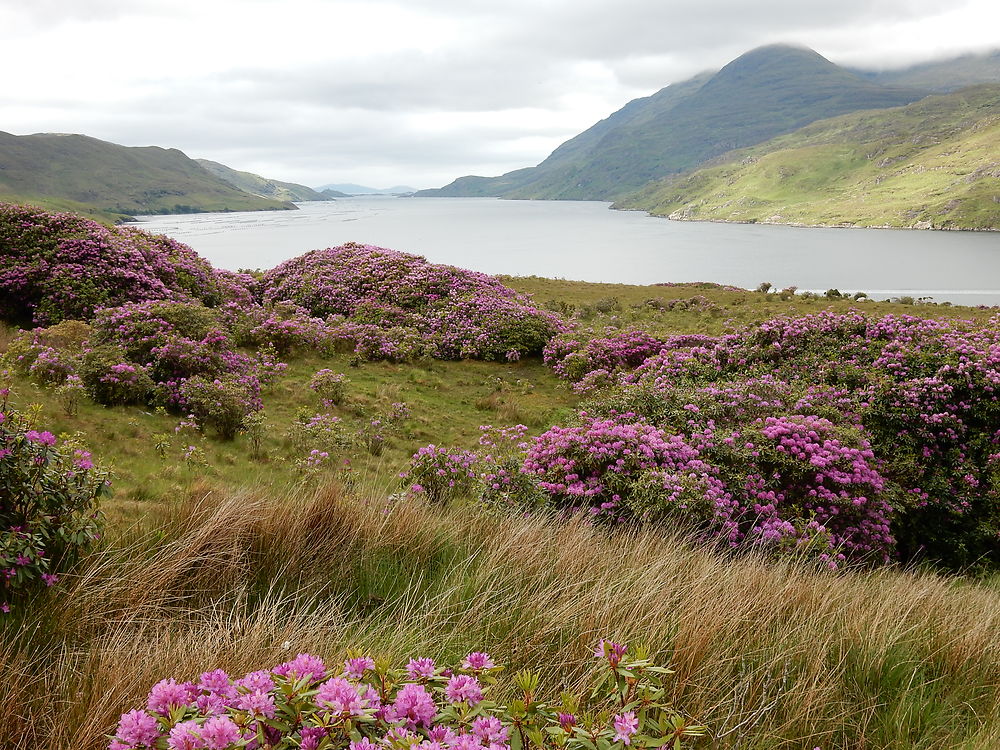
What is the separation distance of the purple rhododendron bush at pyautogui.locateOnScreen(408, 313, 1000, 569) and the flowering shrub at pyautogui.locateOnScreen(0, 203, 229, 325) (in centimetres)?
1346

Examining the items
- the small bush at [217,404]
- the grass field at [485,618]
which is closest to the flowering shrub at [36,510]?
the grass field at [485,618]

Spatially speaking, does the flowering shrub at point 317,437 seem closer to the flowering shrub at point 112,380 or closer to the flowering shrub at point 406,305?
the flowering shrub at point 112,380

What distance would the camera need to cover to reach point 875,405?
11.1 metres

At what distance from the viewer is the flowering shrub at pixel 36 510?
10.7 feet

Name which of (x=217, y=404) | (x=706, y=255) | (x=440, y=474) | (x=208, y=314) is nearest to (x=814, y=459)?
(x=440, y=474)

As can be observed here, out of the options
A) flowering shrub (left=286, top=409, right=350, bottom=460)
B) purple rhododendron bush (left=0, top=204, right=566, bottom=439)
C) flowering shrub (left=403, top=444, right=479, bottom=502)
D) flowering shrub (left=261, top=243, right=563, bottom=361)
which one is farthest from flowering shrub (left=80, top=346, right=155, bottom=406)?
flowering shrub (left=261, top=243, right=563, bottom=361)

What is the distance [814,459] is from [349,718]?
8.67m

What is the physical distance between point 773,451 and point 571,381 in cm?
1074

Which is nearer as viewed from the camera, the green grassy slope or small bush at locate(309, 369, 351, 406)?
the green grassy slope

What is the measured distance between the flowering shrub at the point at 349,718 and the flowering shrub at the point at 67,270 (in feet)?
62.1

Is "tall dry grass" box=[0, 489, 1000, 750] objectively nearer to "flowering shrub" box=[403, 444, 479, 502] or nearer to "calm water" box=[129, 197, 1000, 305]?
"flowering shrub" box=[403, 444, 479, 502]

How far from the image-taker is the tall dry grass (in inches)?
115

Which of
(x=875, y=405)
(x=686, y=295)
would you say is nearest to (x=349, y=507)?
(x=875, y=405)

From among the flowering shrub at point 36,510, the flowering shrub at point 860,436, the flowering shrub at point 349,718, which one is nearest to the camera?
the flowering shrub at point 349,718
